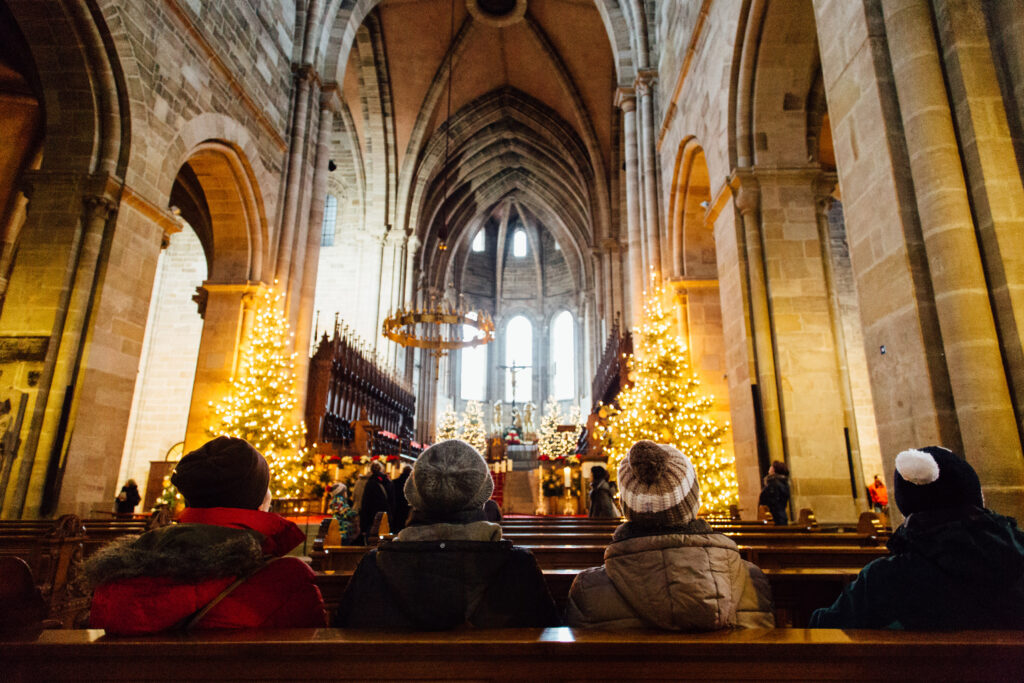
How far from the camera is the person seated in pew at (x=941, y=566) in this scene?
5.00 feet

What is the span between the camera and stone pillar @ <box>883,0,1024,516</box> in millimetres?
3244

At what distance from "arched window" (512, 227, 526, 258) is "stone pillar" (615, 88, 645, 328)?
2222cm

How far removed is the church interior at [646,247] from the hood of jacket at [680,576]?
255cm

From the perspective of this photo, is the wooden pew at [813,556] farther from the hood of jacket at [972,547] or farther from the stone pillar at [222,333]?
the stone pillar at [222,333]

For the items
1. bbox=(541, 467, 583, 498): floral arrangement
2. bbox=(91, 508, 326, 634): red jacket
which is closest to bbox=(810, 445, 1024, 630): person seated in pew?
bbox=(91, 508, 326, 634): red jacket

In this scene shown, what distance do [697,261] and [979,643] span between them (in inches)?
397

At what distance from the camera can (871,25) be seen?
4.18 metres

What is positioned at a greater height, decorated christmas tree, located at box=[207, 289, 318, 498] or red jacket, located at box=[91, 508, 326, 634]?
decorated christmas tree, located at box=[207, 289, 318, 498]

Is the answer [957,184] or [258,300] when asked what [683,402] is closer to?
[957,184]

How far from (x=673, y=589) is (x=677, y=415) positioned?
23.6ft

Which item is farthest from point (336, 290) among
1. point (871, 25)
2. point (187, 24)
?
point (871, 25)

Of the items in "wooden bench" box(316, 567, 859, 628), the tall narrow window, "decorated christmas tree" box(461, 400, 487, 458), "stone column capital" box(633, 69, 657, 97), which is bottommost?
"wooden bench" box(316, 567, 859, 628)

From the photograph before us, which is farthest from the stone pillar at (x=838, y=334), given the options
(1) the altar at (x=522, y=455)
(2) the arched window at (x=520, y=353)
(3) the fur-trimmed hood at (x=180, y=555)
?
(2) the arched window at (x=520, y=353)
